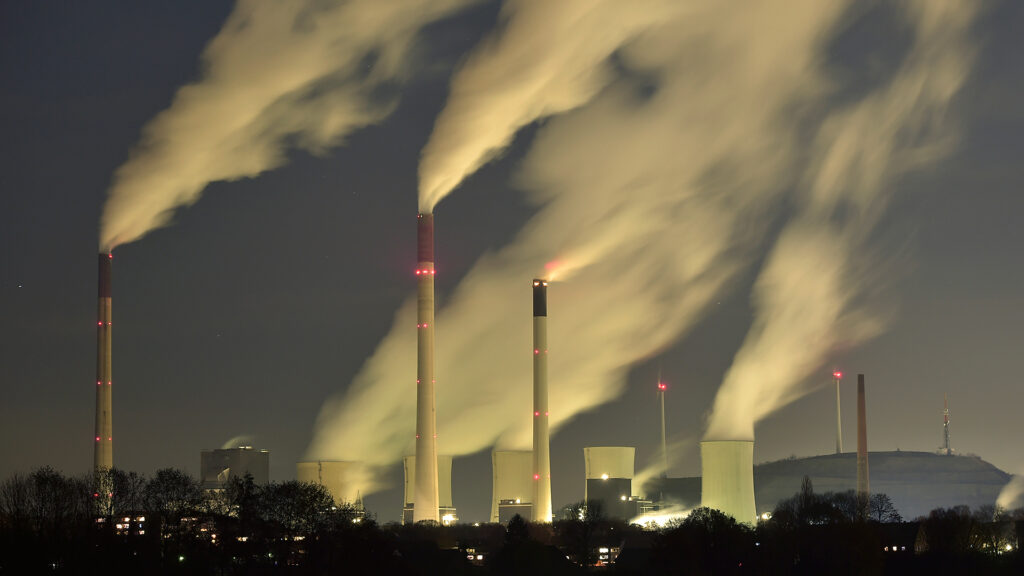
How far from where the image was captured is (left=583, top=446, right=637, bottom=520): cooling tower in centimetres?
9581

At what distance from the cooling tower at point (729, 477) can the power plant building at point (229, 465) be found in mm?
25983

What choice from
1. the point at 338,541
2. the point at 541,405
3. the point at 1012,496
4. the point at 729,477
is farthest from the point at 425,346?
the point at 1012,496

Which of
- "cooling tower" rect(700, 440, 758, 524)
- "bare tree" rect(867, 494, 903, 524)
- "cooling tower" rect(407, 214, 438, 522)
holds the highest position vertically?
"cooling tower" rect(407, 214, 438, 522)

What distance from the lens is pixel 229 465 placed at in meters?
87.6

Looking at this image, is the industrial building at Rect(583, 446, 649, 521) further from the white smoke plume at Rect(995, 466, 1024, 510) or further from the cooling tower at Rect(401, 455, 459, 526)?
the white smoke plume at Rect(995, 466, 1024, 510)

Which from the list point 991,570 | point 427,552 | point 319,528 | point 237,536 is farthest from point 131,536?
point 991,570

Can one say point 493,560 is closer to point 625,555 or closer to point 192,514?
point 625,555

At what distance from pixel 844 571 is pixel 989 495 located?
129m

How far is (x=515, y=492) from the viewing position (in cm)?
9469

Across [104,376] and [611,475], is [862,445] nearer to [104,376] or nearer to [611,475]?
[611,475]

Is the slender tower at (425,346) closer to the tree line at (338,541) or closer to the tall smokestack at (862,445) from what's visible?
the tree line at (338,541)

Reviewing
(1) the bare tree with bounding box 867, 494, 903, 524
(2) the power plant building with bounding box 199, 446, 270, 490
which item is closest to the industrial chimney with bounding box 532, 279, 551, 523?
(2) the power plant building with bounding box 199, 446, 270, 490

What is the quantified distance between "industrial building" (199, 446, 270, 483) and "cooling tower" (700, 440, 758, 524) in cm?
2598

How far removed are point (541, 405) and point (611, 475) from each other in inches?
440
